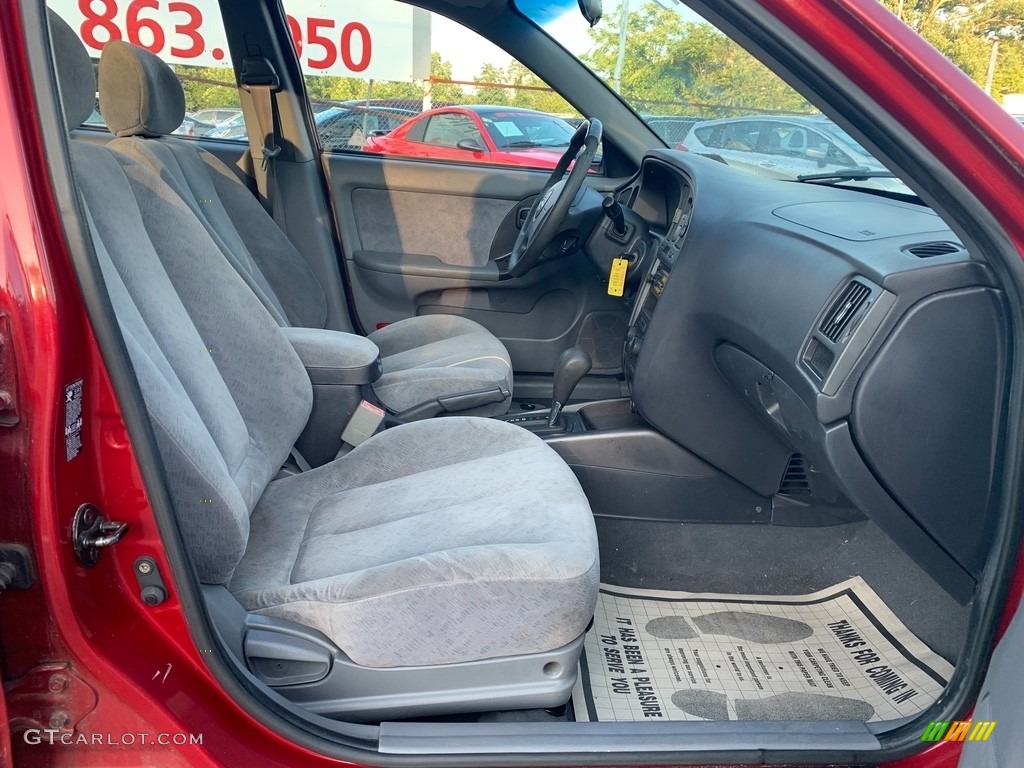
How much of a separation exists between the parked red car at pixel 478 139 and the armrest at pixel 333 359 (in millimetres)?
1197

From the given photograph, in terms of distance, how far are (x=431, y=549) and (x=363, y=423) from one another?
2.17 ft

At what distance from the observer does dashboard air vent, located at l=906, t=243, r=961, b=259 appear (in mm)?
1149

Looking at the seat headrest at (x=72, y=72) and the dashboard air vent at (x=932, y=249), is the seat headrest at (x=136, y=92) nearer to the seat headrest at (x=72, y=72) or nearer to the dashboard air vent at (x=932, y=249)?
the seat headrest at (x=72, y=72)

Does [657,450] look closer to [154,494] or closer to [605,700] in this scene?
[605,700]

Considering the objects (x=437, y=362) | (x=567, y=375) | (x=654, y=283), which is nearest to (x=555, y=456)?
(x=567, y=375)

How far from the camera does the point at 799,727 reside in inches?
43.8

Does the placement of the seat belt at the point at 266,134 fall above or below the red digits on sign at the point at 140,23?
below

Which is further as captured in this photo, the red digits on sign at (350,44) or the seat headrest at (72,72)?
the red digits on sign at (350,44)

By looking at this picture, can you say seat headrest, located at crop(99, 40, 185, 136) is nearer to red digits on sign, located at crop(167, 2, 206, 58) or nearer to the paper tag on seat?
the paper tag on seat

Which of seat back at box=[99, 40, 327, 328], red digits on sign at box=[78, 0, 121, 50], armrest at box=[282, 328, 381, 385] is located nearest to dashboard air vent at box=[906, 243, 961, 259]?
armrest at box=[282, 328, 381, 385]

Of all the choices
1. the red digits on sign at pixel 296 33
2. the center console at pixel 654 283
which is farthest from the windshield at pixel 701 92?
the red digits on sign at pixel 296 33

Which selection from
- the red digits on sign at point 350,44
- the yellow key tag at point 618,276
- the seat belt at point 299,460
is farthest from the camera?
the red digits on sign at point 350,44

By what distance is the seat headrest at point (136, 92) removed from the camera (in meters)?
1.58

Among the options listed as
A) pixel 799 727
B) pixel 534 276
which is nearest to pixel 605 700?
pixel 799 727
